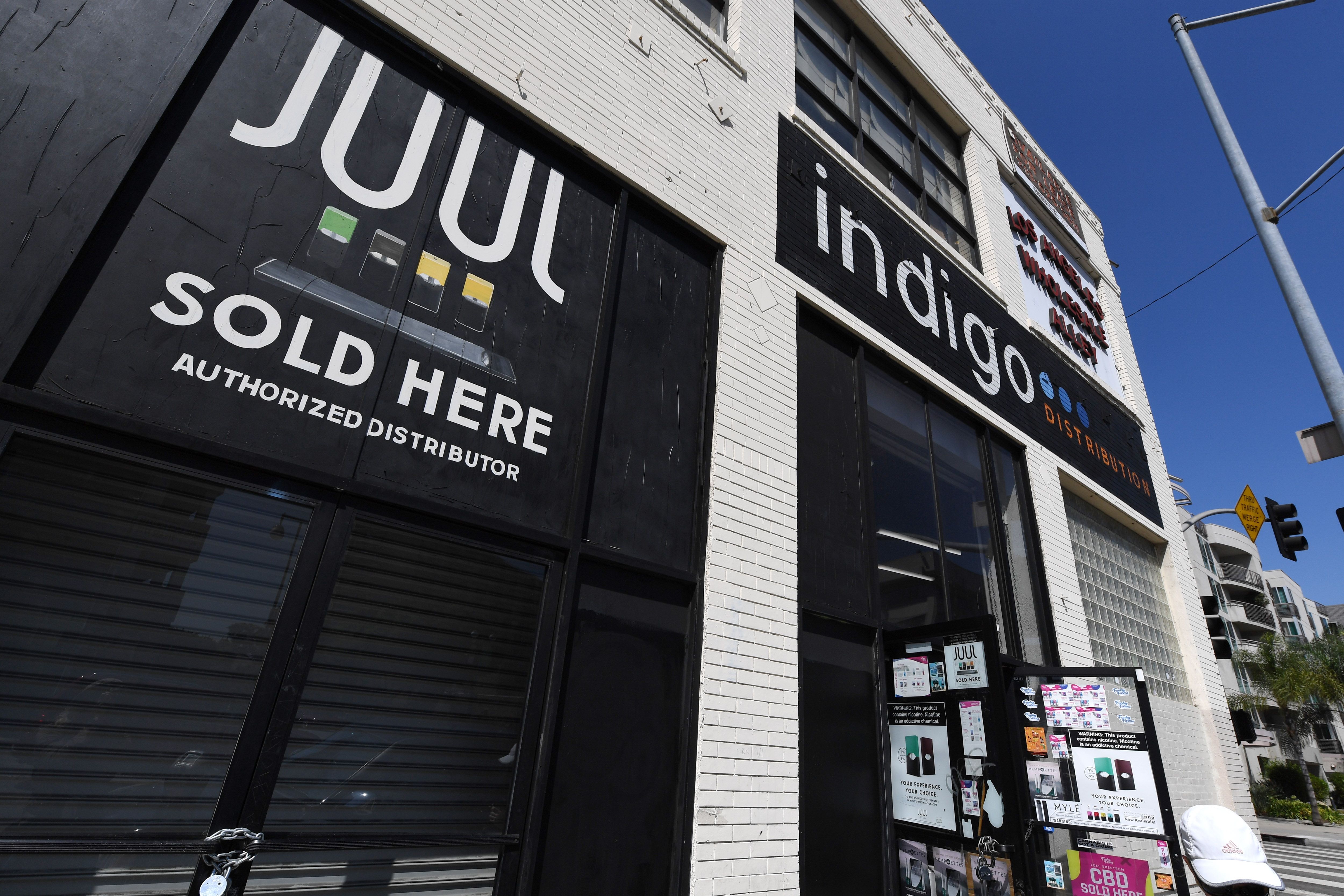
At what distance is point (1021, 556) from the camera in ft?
25.4

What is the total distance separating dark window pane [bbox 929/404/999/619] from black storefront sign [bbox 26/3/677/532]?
3.55 m

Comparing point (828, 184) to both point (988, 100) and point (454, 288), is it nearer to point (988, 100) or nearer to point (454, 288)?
point (454, 288)

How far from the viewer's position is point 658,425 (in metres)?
4.57

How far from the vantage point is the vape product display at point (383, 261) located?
3545 millimetres

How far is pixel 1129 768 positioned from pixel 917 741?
152 centimetres

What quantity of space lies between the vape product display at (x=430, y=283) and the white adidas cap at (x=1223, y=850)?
4.18 meters

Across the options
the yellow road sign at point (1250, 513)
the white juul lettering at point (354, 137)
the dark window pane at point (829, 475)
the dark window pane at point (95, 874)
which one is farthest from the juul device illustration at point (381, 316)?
the yellow road sign at point (1250, 513)

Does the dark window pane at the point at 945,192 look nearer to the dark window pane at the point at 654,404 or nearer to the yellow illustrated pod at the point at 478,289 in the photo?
the dark window pane at the point at 654,404

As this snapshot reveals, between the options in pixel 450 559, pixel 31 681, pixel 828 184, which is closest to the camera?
pixel 31 681

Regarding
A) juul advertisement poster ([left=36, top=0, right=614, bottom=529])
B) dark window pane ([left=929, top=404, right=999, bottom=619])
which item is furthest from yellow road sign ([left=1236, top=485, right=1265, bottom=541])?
juul advertisement poster ([left=36, top=0, right=614, bottom=529])

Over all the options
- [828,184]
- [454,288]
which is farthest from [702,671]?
[828,184]

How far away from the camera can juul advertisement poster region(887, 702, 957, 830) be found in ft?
15.4

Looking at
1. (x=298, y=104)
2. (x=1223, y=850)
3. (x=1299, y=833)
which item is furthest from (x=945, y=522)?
(x=1299, y=833)

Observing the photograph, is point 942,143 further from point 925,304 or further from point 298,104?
point 298,104
